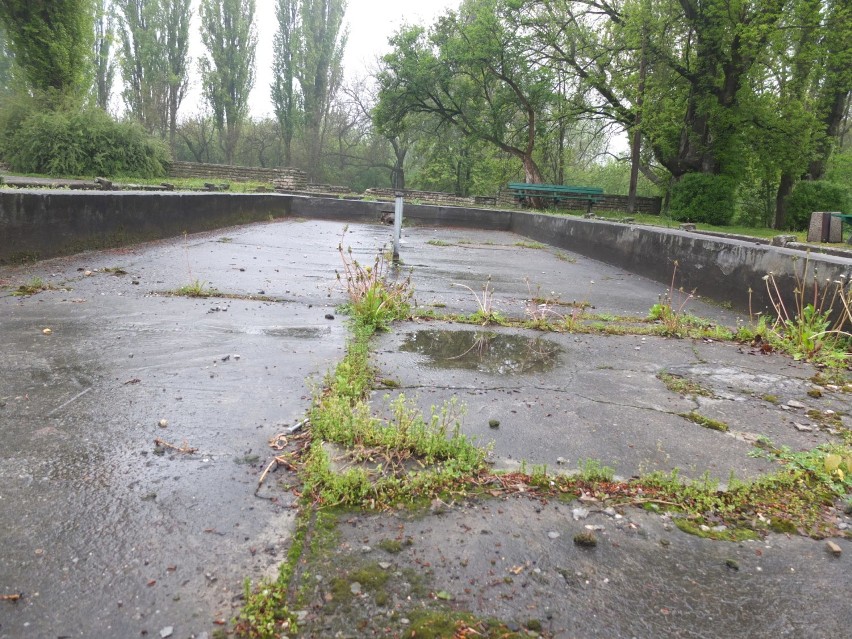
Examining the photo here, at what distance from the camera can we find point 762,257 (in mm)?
5105

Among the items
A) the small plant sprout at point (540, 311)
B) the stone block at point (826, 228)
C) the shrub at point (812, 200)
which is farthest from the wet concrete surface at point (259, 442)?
the shrub at point (812, 200)

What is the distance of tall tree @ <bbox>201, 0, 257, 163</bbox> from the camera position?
34.7 meters

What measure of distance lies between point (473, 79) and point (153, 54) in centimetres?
2161

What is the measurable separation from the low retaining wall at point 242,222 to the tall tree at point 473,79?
13768 mm

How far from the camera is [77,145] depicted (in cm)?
1644

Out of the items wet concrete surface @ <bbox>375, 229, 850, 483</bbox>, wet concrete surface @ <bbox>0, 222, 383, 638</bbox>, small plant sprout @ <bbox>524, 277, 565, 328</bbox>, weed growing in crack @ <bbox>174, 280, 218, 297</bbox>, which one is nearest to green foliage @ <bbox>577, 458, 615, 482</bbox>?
wet concrete surface @ <bbox>375, 229, 850, 483</bbox>

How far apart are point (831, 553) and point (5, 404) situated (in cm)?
302

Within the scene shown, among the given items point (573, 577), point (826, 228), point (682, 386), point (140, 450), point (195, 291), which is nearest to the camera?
point (573, 577)

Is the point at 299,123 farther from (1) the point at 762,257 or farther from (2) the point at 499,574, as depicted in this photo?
(2) the point at 499,574

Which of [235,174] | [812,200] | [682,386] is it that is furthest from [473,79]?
[682,386]

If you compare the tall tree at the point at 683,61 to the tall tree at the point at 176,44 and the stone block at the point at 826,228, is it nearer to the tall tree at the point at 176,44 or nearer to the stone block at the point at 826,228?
the stone block at the point at 826,228

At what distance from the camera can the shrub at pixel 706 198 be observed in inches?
728

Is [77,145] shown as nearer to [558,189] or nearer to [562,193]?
[558,189]

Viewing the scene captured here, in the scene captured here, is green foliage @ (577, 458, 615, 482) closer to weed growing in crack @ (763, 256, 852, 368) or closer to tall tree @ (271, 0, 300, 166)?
weed growing in crack @ (763, 256, 852, 368)
